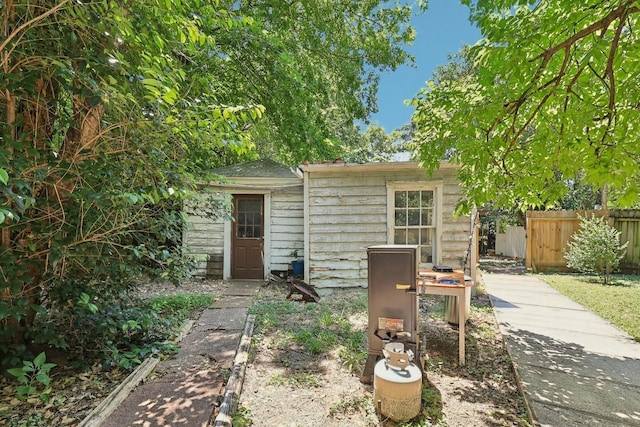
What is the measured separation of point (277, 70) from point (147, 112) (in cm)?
455

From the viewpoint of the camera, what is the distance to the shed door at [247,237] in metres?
8.01

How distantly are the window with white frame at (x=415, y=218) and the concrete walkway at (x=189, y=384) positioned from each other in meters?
3.83

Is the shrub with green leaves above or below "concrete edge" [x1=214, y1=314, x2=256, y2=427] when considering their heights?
above

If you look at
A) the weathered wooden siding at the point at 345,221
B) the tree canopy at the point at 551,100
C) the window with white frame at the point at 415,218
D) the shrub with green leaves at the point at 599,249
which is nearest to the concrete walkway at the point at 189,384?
the weathered wooden siding at the point at 345,221

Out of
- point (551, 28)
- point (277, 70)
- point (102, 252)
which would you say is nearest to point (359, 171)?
point (277, 70)

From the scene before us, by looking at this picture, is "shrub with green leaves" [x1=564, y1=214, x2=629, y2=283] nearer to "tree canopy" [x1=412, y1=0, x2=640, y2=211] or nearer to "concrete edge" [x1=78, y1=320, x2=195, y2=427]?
"tree canopy" [x1=412, y1=0, x2=640, y2=211]

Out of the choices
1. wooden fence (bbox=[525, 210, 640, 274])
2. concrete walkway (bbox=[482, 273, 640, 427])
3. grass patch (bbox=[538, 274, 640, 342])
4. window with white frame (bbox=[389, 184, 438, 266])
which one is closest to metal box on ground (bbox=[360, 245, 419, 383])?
concrete walkway (bbox=[482, 273, 640, 427])

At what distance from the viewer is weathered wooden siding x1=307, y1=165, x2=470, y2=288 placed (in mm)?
6883

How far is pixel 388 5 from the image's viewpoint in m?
8.46

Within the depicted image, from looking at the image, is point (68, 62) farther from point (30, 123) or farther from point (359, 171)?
point (359, 171)

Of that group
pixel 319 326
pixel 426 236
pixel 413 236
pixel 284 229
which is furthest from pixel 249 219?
pixel 426 236

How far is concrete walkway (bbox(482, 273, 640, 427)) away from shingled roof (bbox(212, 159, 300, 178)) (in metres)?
5.68

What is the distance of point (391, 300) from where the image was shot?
3070 millimetres

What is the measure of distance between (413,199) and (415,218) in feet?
1.37
